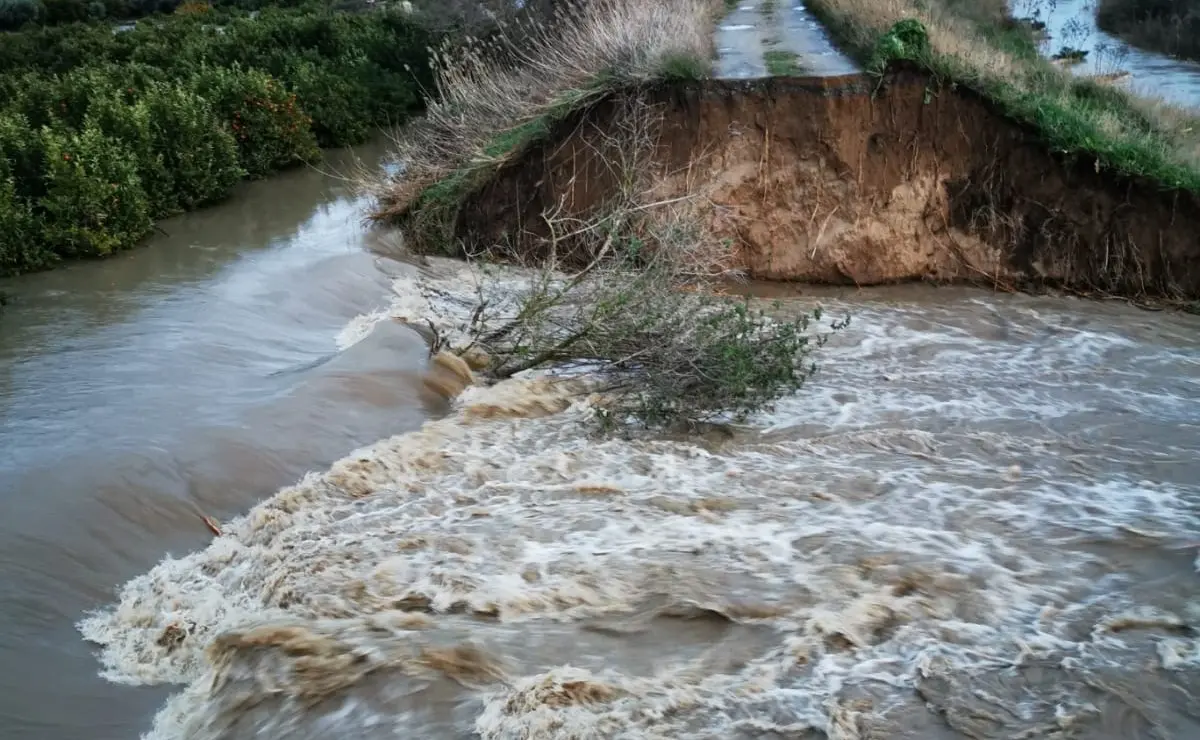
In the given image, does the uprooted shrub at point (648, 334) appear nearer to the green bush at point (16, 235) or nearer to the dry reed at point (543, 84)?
the dry reed at point (543, 84)

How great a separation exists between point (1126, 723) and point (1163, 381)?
557 cm

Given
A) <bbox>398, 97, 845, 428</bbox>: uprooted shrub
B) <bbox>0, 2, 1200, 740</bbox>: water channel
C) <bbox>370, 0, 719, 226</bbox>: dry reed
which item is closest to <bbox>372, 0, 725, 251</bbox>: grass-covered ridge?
<bbox>370, 0, 719, 226</bbox>: dry reed

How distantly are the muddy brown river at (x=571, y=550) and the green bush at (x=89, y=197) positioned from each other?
3194mm

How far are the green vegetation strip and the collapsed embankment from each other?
5184mm

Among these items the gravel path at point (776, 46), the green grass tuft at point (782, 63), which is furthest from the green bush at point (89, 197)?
the green grass tuft at point (782, 63)

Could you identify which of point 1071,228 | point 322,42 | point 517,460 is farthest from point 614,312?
point 322,42

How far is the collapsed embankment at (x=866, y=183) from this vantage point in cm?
1181

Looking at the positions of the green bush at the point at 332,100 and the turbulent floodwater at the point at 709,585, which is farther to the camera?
the green bush at the point at 332,100

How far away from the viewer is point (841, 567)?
5469 millimetres

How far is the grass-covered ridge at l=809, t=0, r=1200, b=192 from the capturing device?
37.5ft

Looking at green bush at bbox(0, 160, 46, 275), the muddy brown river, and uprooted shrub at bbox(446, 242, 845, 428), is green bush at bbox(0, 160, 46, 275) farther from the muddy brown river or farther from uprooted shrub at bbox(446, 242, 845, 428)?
uprooted shrub at bbox(446, 242, 845, 428)

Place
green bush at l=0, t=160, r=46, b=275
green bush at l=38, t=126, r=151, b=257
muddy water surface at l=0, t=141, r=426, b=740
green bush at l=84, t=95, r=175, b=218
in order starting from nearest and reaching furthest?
muddy water surface at l=0, t=141, r=426, b=740, green bush at l=0, t=160, r=46, b=275, green bush at l=38, t=126, r=151, b=257, green bush at l=84, t=95, r=175, b=218

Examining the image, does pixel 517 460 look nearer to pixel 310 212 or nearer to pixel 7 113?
pixel 310 212

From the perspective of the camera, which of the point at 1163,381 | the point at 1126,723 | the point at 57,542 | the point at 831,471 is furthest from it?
the point at 1163,381
